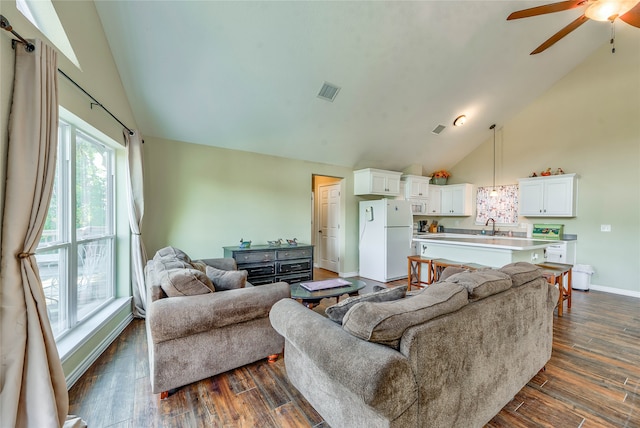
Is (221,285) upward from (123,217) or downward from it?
downward

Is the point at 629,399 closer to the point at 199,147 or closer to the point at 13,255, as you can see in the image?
the point at 13,255

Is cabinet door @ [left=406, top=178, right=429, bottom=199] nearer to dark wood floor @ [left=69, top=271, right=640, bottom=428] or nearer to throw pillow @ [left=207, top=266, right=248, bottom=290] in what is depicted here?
A: dark wood floor @ [left=69, top=271, right=640, bottom=428]

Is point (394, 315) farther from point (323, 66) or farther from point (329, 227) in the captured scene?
point (329, 227)

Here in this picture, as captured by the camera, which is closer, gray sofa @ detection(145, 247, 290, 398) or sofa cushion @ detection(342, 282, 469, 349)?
sofa cushion @ detection(342, 282, 469, 349)

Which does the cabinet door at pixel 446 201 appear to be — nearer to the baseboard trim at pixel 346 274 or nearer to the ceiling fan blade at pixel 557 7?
the baseboard trim at pixel 346 274

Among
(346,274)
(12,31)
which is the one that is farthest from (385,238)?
(12,31)

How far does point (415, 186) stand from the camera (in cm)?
591

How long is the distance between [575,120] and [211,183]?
6.58 metres

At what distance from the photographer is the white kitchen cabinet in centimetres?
610

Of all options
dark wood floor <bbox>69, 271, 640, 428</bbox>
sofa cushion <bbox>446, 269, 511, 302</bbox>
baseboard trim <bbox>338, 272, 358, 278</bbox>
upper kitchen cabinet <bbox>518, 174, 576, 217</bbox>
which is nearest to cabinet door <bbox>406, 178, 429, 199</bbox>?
upper kitchen cabinet <bbox>518, 174, 576, 217</bbox>

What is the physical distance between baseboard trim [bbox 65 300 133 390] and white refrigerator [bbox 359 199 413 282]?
12.8 ft

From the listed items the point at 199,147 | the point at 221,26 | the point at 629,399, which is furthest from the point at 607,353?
the point at 199,147

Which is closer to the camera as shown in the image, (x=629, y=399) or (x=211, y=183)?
(x=629, y=399)

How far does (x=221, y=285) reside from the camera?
2.27m
